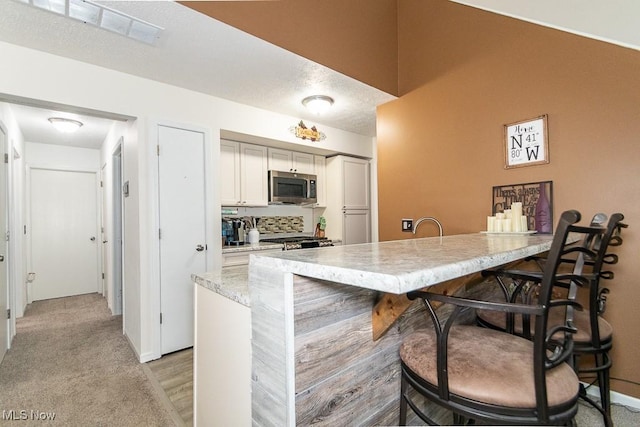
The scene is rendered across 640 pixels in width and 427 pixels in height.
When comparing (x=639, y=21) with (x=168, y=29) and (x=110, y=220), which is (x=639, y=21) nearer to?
(x=168, y=29)

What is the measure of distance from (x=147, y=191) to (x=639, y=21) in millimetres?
3470

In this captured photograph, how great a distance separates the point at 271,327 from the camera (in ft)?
3.05

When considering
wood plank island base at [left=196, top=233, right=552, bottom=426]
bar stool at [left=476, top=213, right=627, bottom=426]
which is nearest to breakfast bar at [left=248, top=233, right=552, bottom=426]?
wood plank island base at [left=196, top=233, right=552, bottom=426]

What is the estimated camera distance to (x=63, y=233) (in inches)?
189

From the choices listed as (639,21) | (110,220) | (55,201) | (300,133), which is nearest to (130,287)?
(110,220)

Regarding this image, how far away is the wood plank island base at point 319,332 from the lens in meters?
0.83

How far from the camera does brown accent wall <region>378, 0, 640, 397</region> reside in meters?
1.85

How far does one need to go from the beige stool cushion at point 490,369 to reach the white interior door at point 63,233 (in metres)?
5.68

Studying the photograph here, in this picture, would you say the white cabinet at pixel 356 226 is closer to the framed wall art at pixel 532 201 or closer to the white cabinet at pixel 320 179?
the white cabinet at pixel 320 179

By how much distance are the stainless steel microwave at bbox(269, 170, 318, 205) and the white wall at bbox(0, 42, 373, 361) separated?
0.73 meters

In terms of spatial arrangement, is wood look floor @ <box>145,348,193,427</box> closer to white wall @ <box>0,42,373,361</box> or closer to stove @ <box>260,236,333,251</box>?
white wall @ <box>0,42,373,361</box>

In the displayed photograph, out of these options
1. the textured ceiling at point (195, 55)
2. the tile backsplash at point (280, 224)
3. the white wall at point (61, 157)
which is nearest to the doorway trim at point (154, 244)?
the textured ceiling at point (195, 55)

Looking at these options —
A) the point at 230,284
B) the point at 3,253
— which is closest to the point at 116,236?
the point at 3,253

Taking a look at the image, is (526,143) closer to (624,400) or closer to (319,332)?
(624,400)
